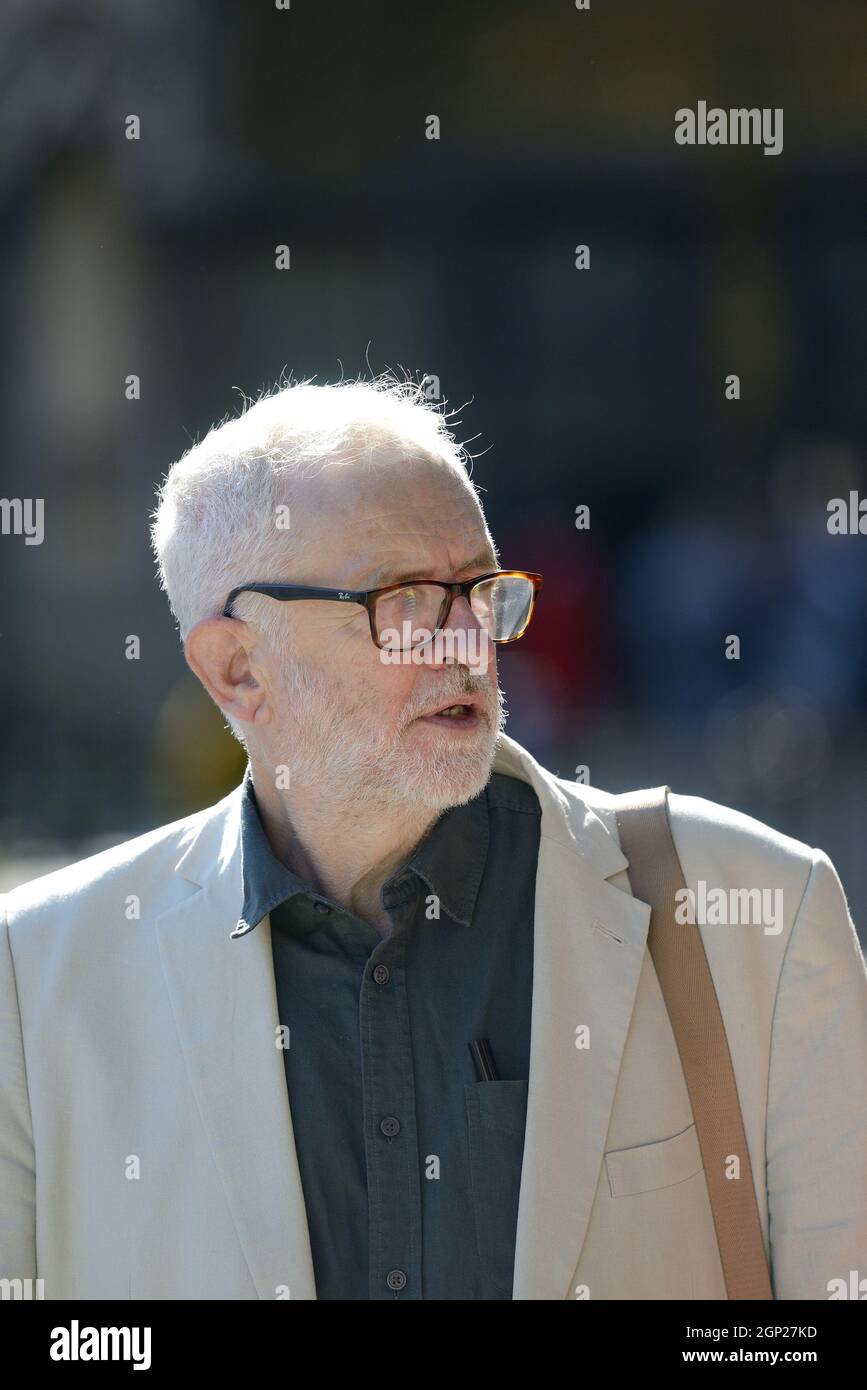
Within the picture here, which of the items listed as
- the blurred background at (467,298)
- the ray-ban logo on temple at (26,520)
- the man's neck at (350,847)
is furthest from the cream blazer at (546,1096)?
the ray-ban logo on temple at (26,520)

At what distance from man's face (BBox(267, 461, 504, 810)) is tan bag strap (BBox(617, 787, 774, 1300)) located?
1.02 feet

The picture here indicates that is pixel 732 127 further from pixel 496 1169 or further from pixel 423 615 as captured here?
pixel 496 1169

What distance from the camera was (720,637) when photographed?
8047mm

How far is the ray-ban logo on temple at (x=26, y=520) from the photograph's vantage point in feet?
30.7

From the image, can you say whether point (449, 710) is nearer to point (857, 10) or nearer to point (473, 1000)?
point (473, 1000)

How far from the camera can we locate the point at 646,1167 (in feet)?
6.21

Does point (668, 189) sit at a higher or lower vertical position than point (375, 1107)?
higher

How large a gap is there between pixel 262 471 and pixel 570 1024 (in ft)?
2.96

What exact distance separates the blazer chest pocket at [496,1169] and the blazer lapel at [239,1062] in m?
0.22

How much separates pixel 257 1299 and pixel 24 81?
27.0ft

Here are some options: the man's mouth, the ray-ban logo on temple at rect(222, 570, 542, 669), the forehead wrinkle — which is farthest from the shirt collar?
the forehead wrinkle

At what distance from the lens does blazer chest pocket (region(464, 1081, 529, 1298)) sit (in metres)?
1.86

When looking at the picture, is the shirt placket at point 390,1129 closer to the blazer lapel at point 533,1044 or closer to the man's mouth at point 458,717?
the blazer lapel at point 533,1044

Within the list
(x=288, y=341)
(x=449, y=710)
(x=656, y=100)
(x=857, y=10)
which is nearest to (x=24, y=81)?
(x=288, y=341)
